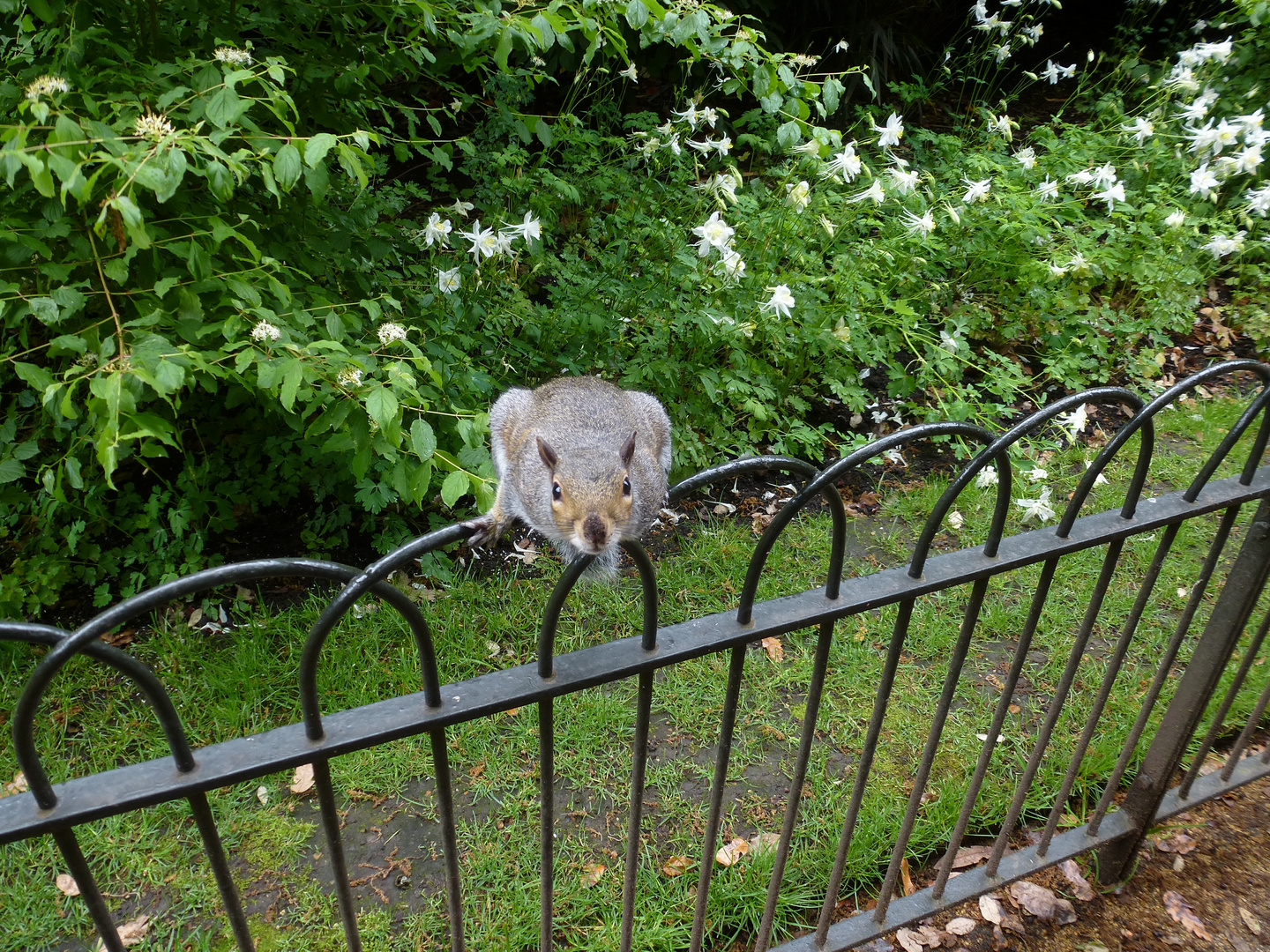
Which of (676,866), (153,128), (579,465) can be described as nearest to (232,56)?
(153,128)

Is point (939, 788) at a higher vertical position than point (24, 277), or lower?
lower

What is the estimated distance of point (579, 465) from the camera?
2049 millimetres

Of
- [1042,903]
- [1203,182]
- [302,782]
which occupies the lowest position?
[302,782]

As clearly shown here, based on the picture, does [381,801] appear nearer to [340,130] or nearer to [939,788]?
[939,788]

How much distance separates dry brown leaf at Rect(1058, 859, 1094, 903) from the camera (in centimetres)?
243

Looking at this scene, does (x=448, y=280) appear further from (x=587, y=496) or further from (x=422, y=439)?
(x=587, y=496)

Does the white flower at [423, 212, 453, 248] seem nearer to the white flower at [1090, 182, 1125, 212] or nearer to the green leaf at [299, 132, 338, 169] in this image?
the green leaf at [299, 132, 338, 169]

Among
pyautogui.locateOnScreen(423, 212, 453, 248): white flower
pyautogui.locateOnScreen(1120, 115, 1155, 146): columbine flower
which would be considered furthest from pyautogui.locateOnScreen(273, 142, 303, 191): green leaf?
pyautogui.locateOnScreen(1120, 115, 1155, 146): columbine flower

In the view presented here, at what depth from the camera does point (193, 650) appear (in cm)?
289

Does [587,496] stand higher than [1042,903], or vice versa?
[587,496]

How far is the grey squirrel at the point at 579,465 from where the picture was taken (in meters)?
1.94

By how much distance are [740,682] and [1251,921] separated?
5.98 feet

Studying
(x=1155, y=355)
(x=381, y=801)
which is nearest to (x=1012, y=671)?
(x=381, y=801)

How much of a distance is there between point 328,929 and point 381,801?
41 centimetres
